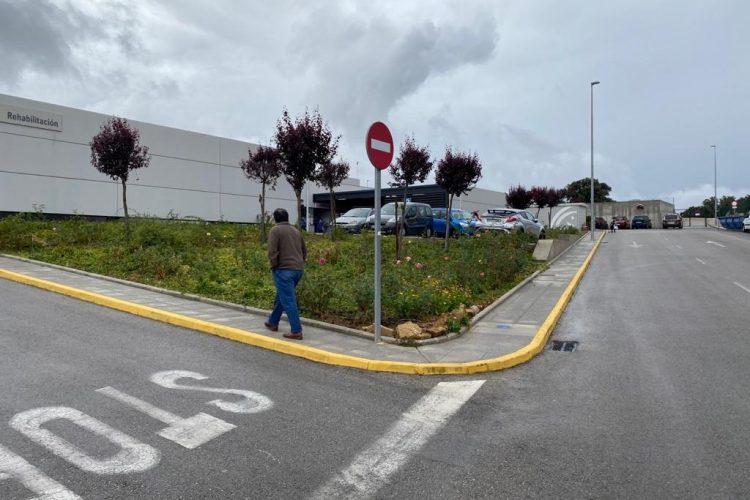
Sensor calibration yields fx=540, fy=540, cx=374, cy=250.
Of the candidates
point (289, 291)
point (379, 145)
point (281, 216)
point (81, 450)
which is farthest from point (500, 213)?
point (81, 450)

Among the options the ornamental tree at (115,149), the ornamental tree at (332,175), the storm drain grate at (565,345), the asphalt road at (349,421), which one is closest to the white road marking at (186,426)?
the asphalt road at (349,421)

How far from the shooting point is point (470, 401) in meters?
5.38

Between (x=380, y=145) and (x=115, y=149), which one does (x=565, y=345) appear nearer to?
(x=380, y=145)

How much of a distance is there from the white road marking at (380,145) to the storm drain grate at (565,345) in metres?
3.71

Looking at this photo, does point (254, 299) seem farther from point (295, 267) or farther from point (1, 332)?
point (1, 332)

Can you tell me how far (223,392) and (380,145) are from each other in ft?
12.6

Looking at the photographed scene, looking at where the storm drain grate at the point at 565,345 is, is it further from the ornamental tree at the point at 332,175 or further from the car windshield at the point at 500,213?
the car windshield at the point at 500,213

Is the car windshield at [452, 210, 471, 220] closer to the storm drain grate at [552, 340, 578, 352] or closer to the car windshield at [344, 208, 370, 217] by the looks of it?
the car windshield at [344, 208, 370, 217]

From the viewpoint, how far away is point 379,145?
7352mm

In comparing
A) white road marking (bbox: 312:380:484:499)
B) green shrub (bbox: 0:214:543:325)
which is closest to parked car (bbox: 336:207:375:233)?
green shrub (bbox: 0:214:543:325)

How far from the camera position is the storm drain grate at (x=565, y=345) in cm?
769

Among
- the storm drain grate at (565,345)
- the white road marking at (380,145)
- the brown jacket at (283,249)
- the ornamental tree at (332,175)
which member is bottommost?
the storm drain grate at (565,345)

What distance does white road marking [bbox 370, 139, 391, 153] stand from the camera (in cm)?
718

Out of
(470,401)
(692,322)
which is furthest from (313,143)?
(470,401)
